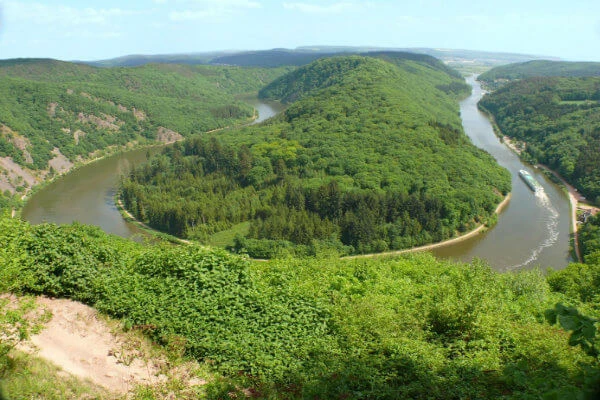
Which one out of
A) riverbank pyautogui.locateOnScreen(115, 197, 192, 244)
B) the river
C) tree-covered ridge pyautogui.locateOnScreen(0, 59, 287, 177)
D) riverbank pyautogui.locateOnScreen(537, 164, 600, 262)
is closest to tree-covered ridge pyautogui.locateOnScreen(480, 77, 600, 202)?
riverbank pyautogui.locateOnScreen(537, 164, 600, 262)

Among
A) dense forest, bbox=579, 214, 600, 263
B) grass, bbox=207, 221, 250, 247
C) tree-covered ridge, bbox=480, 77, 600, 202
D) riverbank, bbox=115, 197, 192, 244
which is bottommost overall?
riverbank, bbox=115, 197, 192, 244

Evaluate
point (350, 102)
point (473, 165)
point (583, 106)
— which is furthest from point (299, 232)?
point (583, 106)

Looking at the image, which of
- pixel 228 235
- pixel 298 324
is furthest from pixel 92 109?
pixel 298 324

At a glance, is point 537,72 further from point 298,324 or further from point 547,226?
point 298,324

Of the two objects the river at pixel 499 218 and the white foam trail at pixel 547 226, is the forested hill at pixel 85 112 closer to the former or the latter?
the river at pixel 499 218

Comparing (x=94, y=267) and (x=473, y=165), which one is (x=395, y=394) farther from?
(x=473, y=165)

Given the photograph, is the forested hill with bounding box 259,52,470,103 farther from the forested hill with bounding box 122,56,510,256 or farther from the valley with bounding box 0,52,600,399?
the forested hill with bounding box 122,56,510,256

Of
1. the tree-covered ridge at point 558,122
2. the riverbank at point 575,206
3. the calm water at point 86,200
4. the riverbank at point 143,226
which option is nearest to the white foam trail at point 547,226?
the riverbank at point 575,206
